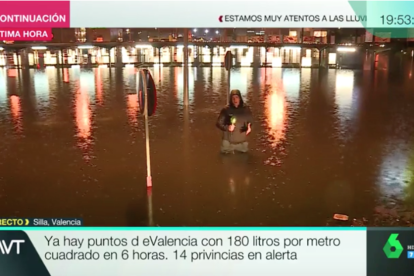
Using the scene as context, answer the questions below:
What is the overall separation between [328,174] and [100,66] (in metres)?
20.0

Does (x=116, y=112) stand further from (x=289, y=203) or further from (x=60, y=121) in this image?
(x=289, y=203)

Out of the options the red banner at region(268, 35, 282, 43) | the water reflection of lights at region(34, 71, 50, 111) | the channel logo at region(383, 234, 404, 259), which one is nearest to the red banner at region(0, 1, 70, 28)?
the channel logo at region(383, 234, 404, 259)

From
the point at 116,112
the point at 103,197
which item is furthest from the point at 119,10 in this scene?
the point at 116,112

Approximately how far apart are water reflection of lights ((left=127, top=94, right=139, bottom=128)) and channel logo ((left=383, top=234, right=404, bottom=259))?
254 inches

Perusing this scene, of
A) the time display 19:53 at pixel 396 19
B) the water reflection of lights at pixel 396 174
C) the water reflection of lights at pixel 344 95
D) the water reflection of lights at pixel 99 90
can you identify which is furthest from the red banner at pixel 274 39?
the time display 19:53 at pixel 396 19

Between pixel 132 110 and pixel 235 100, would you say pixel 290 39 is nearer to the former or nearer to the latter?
pixel 132 110

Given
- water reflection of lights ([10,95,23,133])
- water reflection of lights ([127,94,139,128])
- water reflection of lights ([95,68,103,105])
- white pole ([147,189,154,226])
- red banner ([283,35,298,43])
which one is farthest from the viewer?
red banner ([283,35,298,43])

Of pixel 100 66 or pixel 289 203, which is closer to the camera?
pixel 289 203

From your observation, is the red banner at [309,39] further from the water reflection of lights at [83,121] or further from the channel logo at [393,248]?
the channel logo at [393,248]

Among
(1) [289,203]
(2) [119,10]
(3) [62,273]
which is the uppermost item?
(2) [119,10]

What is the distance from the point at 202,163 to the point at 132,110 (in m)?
4.48

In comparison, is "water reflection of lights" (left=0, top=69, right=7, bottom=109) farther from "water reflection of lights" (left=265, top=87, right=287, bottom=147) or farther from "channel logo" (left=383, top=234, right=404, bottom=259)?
"channel logo" (left=383, top=234, right=404, bottom=259)

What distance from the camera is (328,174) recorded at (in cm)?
500

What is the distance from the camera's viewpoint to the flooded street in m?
3.93
